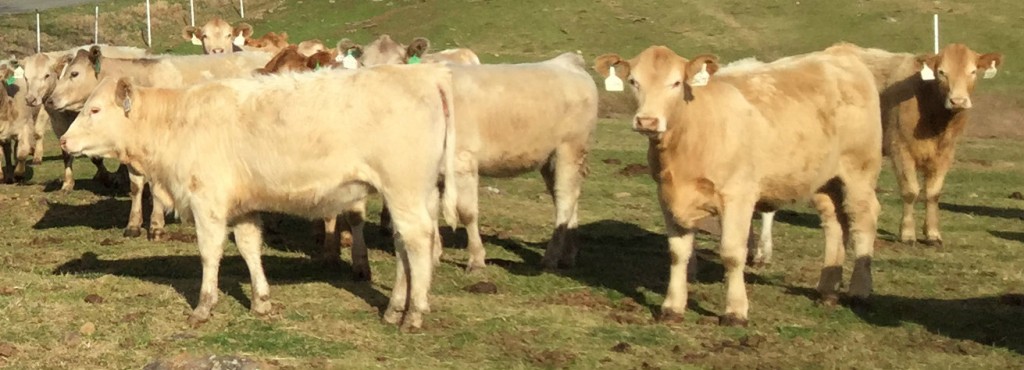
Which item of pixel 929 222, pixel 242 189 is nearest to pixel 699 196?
pixel 242 189

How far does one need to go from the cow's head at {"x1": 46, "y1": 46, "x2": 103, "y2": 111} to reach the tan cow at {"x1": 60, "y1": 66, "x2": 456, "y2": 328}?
5.94 m

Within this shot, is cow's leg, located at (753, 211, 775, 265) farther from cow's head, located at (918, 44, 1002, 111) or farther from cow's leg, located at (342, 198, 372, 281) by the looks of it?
cow's leg, located at (342, 198, 372, 281)

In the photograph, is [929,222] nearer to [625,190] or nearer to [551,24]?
[625,190]

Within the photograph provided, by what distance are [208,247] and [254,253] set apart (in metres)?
0.50

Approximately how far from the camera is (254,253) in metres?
10.9

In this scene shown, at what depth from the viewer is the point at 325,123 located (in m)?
10.2

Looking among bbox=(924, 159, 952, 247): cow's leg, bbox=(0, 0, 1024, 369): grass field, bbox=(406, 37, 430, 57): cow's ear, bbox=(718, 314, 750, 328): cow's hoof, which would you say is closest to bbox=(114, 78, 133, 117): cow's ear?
bbox=(0, 0, 1024, 369): grass field

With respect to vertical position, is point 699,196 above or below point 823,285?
above

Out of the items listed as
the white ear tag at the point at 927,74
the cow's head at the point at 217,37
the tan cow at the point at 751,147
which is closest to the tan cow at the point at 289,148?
the tan cow at the point at 751,147

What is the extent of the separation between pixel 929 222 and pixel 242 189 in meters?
8.99

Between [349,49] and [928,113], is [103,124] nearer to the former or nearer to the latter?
[349,49]

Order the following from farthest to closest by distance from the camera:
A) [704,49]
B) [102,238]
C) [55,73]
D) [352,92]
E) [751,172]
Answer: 1. [704,49]
2. [55,73]
3. [102,238]
4. [751,172]
5. [352,92]

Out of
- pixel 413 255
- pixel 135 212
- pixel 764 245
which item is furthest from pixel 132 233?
pixel 764 245

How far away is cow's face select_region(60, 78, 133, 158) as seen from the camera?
10.9 m
